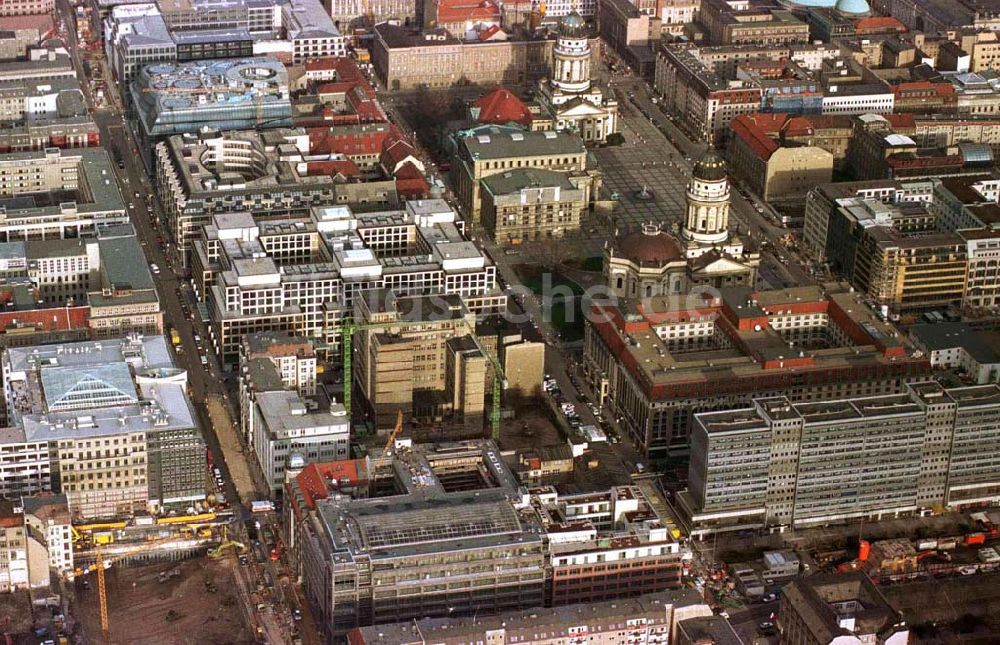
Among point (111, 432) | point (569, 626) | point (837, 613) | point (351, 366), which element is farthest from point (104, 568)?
point (837, 613)

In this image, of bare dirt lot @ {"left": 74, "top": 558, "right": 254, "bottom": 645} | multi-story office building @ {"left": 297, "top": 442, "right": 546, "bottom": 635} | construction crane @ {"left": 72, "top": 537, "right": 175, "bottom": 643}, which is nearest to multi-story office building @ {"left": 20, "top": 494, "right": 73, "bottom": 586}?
construction crane @ {"left": 72, "top": 537, "right": 175, "bottom": 643}

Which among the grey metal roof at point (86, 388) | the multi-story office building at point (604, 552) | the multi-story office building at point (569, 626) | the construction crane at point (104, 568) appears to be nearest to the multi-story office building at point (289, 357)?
the grey metal roof at point (86, 388)

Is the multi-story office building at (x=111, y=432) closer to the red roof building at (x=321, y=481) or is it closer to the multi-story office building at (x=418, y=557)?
the red roof building at (x=321, y=481)

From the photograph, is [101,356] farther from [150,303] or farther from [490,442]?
[490,442]

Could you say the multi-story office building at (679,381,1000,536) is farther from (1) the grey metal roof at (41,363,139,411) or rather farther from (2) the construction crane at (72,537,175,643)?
(1) the grey metal roof at (41,363,139,411)

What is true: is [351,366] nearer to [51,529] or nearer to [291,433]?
[291,433]

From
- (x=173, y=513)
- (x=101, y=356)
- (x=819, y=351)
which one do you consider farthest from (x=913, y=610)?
(x=101, y=356)
